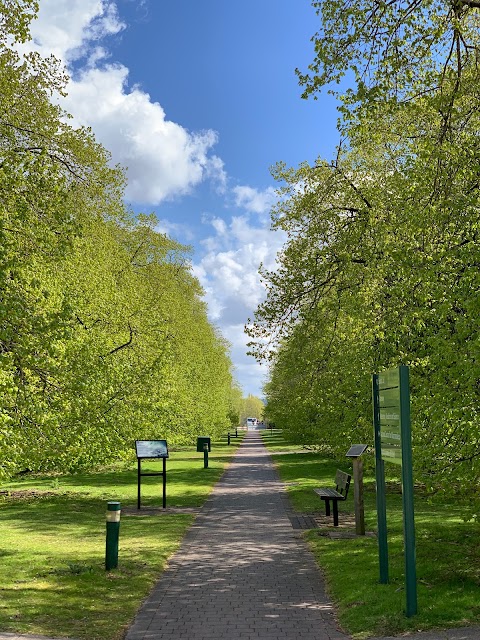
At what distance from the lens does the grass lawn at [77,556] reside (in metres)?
7.00

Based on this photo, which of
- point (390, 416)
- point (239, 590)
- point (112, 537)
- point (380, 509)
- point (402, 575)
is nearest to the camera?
point (390, 416)

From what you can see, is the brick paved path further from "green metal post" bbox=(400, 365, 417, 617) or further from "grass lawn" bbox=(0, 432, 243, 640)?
"green metal post" bbox=(400, 365, 417, 617)

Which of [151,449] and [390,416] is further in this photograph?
[151,449]

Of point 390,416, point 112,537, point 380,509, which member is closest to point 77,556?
point 112,537

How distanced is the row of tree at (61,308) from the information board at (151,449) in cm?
48

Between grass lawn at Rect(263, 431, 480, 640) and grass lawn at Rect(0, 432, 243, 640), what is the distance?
2.44 meters

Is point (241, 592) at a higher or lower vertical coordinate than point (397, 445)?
lower

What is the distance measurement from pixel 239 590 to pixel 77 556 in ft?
10.8

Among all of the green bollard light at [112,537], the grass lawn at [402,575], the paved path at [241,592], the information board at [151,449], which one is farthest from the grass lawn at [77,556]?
the grass lawn at [402,575]

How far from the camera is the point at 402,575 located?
8391mm

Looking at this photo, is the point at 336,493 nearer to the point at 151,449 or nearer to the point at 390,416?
the point at 151,449

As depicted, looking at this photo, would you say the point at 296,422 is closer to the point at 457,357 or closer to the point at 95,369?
the point at 95,369

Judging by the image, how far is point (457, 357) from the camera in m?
7.83

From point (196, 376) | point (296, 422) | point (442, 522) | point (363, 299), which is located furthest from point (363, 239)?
point (196, 376)
